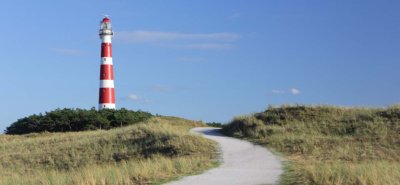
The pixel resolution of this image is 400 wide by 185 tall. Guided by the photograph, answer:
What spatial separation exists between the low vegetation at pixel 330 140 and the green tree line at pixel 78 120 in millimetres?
12358

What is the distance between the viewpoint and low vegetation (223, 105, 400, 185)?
1346 cm

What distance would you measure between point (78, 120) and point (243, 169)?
95.5 ft

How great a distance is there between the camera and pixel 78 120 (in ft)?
143

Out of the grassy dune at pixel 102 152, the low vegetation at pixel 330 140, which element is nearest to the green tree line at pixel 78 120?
the grassy dune at pixel 102 152

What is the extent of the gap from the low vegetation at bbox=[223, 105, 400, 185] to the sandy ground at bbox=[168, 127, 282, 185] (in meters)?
0.57

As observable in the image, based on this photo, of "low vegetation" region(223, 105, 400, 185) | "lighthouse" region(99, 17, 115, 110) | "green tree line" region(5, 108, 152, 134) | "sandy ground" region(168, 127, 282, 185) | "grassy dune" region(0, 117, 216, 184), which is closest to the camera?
"low vegetation" region(223, 105, 400, 185)

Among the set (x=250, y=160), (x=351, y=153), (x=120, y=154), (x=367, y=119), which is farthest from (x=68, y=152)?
(x=367, y=119)

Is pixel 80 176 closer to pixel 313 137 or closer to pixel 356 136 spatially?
pixel 313 137

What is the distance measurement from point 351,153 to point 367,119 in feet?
27.2

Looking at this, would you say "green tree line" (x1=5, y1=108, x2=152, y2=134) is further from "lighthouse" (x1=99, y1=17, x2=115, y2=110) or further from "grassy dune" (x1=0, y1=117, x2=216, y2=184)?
"grassy dune" (x1=0, y1=117, x2=216, y2=184)

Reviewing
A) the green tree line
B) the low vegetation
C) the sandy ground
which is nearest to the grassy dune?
the sandy ground

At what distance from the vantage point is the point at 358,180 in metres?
12.5

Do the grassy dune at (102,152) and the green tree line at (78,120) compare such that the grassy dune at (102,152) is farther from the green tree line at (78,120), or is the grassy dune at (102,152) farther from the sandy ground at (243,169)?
the green tree line at (78,120)

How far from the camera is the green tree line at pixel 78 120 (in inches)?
1689
